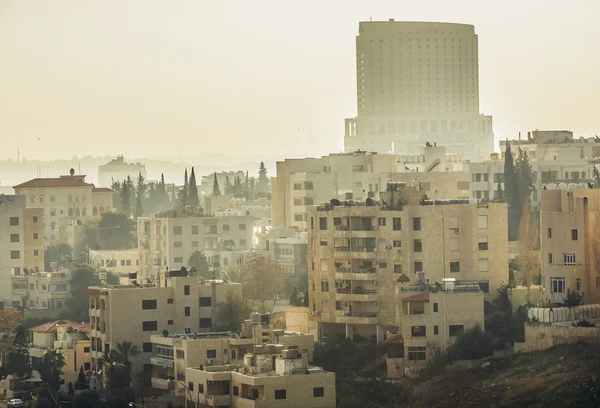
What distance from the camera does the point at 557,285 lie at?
2741 inches

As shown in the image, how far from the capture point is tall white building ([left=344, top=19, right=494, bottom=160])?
188m

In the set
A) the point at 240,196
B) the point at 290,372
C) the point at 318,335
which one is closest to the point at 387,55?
the point at 240,196

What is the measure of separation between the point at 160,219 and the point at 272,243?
7539mm

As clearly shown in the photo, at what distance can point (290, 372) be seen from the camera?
63.9m

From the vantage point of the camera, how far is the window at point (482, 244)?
7556cm

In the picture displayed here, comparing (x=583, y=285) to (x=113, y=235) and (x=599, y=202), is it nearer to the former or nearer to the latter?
(x=599, y=202)

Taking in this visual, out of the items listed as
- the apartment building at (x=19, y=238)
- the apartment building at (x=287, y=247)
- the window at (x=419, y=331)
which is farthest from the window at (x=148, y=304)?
the apartment building at (x=19, y=238)

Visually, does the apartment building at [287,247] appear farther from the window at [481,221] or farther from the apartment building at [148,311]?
the window at [481,221]

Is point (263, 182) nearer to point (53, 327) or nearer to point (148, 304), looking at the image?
point (53, 327)

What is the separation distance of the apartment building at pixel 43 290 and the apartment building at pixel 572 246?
35246 mm

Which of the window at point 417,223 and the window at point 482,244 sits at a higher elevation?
the window at point 417,223

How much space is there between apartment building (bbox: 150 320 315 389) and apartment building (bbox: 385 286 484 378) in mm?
4040

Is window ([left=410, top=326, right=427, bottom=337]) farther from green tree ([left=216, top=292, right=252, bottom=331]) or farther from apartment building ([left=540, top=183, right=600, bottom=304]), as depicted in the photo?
green tree ([left=216, top=292, right=252, bottom=331])

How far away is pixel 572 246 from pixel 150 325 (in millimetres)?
16625
